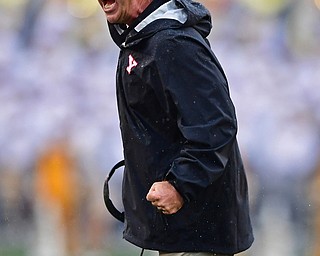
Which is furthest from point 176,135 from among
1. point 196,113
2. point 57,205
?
point 57,205

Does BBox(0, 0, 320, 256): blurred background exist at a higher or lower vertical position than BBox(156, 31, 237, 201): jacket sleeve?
lower

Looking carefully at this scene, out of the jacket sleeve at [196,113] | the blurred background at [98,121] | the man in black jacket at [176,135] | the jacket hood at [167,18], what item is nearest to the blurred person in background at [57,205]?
the blurred background at [98,121]

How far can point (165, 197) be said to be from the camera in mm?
3637

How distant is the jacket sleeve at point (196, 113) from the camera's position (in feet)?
12.0

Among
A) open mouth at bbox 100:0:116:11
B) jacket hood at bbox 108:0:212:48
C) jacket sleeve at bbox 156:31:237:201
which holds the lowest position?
jacket sleeve at bbox 156:31:237:201

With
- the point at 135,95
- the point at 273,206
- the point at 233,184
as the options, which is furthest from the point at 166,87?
the point at 273,206

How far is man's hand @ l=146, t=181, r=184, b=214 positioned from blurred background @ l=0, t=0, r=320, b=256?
14.1 feet

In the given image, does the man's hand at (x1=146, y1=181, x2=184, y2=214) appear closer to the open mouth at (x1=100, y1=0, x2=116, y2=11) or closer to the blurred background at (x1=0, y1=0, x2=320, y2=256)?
the open mouth at (x1=100, y1=0, x2=116, y2=11)

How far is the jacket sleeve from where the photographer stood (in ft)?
12.0

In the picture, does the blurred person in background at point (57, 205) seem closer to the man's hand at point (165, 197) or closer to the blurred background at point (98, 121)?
the blurred background at point (98, 121)

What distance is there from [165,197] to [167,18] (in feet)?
2.11

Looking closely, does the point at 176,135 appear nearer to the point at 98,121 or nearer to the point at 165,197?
the point at 165,197

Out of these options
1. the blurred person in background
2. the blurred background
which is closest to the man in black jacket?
the blurred background

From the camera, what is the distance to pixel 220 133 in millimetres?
3684
